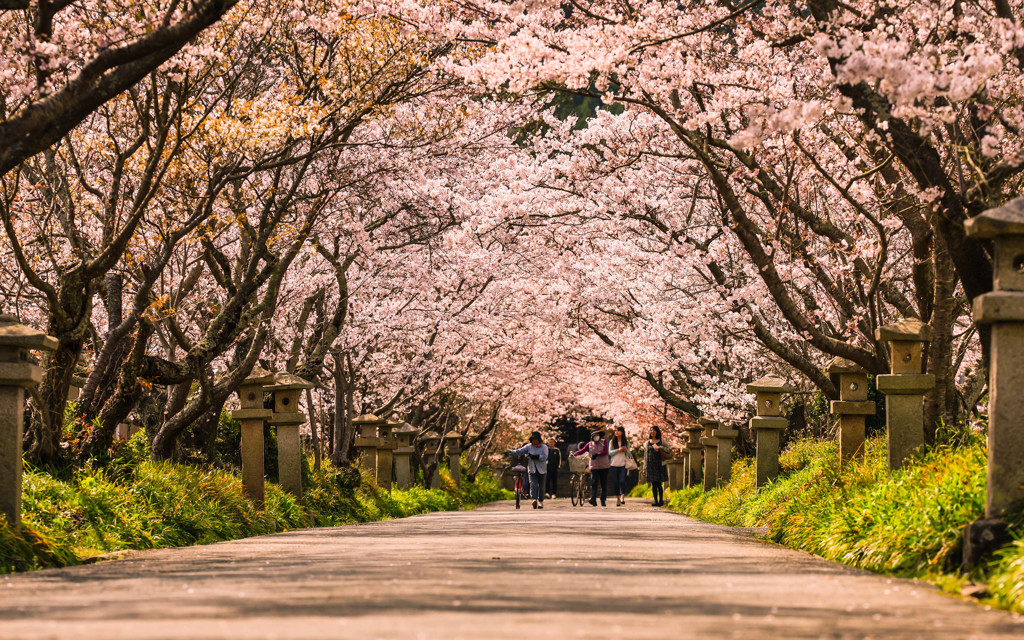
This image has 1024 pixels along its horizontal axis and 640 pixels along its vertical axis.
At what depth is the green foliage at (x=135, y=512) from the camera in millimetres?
10172

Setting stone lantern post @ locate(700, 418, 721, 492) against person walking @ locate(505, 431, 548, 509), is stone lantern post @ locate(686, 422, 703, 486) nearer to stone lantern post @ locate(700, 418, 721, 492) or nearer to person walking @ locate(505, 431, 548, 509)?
stone lantern post @ locate(700, 418, 721, 492)

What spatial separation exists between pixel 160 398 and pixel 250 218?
148 inches

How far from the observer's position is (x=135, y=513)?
12539 mm

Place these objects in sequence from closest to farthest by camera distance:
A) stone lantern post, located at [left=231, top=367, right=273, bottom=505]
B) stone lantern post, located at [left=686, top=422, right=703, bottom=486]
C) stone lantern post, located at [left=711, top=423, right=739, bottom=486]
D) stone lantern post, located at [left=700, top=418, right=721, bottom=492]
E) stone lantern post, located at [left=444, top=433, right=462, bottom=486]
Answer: stone lantern post, located at [left=231, top=367, right=273, bottom=505] < stone lantern post, located at [left=711, top=423, right=739, bottom=486] < stone lantern post, located at [left=700, top=418, right=721, bottom=492] < stone lantern post, located at [left=686, top=422, right=703, bottom=486] < stone lantern post, located at [left=444, top=433, right=462, bottom=486]

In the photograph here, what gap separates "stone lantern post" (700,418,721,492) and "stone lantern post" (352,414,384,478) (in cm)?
746

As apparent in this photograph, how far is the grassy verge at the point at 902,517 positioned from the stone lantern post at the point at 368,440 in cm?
1320

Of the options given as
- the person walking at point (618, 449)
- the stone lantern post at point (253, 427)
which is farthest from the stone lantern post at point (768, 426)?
the person walking at point (618, 449)

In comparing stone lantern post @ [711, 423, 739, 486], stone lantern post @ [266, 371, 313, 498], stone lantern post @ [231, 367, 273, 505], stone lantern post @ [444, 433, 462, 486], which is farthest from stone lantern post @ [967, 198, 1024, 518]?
stone lantern post @ [444, 433, 462, 486]

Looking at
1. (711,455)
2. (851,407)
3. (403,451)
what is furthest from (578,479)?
(851,407)

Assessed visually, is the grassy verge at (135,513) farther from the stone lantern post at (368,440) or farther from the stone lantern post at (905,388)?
the stone lantern post at (905,388)

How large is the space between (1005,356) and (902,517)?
1799 mm

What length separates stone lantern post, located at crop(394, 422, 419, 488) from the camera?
98.2ft

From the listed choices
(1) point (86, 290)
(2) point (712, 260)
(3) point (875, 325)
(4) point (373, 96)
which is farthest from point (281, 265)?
(3) point (875, 325)

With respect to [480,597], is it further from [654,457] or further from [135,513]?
[654,457]
